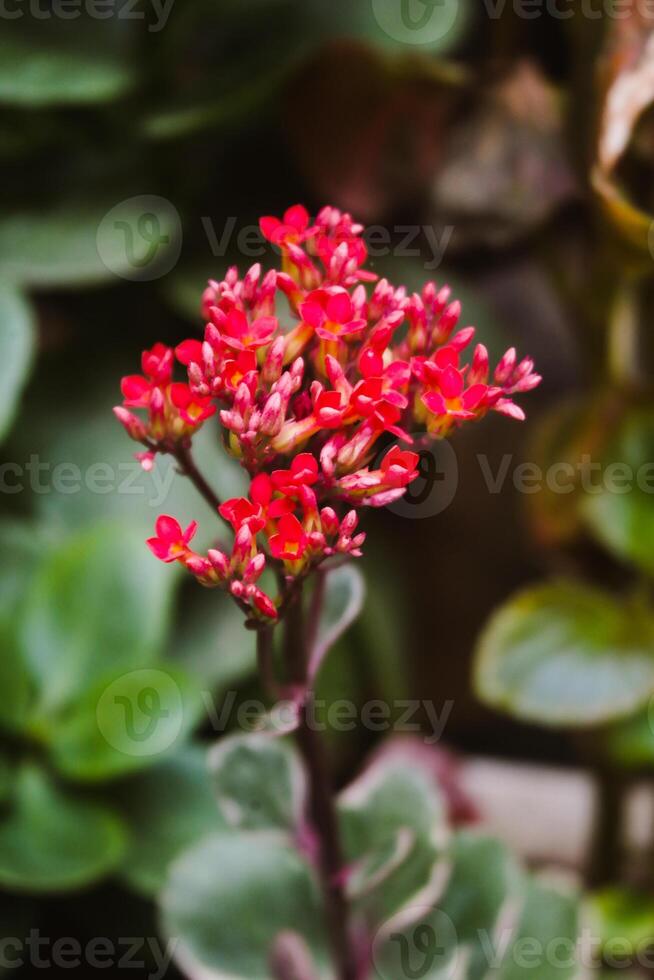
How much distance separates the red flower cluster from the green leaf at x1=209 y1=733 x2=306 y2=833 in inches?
6.9

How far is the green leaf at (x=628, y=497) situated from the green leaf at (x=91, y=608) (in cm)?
38

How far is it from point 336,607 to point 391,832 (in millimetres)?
168

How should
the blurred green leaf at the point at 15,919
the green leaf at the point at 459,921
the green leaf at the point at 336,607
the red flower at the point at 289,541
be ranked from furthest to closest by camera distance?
the blurred green leaf at the point at 15,919
the green leaf at the point at 459,921
the green leaf at the point at 336,607
the red flower at the point at 289,541

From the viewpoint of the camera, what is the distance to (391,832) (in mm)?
598

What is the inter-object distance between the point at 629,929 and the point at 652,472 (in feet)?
1.26

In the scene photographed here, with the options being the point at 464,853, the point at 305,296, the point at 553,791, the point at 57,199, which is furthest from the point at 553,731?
the point at 305,296

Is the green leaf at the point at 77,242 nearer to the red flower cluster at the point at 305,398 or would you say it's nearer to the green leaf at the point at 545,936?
the red flower cluster at the point at 305,398

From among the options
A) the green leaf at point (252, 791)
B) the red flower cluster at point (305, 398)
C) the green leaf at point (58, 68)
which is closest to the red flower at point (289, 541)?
the red flower cluster at point (305, 398)

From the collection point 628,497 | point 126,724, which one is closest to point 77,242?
point 126,724

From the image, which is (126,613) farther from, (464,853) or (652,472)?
(652,472)

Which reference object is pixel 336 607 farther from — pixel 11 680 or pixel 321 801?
pixel 11 680

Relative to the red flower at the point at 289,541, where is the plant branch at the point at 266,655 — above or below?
below

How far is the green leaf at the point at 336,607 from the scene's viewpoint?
0.48 meters

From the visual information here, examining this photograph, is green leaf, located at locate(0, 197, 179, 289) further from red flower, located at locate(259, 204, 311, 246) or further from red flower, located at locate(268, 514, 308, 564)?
red flower, located at locate(268, 514, 308, 564)
